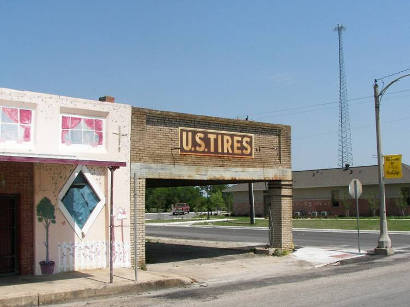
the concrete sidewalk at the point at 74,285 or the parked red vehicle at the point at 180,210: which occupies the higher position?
the concrete sidewalk at the point at 74,285

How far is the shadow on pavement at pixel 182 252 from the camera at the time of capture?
1938 centimetres

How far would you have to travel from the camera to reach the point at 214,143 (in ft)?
59.5

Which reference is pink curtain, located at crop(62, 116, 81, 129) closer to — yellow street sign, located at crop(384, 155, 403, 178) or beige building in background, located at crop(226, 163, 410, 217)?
yellow street sign, located at crop(384, 155, 403, 178)

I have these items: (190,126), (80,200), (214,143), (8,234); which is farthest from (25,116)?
(214,143)

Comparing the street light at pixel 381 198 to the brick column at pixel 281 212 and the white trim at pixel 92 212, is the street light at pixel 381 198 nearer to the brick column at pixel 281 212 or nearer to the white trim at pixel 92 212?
the brick column at pixel 281 212

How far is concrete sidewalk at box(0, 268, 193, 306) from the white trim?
1.20m

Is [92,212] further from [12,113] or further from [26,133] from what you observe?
[12,113]

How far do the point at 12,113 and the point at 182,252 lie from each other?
1060cm

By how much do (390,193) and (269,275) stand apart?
42678mm

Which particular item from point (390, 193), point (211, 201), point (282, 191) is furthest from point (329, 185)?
point (282, 191)

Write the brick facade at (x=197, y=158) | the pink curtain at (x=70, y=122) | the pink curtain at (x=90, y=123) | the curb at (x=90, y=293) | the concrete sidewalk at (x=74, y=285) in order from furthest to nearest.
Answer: the brick facade at (x=197, y=158) → the pink curtain at (x=90, y=123) → the pink curtain at (x=70, y=122) → the concrete sidewalk at (x=74, y=285) → the curb at (x=90, y=293)

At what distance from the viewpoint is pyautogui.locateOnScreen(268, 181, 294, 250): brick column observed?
2005 cm

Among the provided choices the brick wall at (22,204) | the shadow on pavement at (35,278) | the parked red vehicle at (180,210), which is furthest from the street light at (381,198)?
the parked red vehicle at (180,210)

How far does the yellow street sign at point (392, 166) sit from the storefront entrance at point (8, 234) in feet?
48.1
